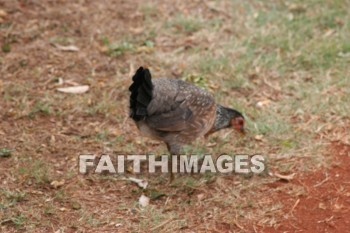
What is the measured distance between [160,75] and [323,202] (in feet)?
8.21

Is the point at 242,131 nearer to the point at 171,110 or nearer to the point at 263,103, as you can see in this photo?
the point at 263,103

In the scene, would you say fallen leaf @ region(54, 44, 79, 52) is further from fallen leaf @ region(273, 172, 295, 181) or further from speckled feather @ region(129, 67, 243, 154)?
fallen leaf @ region(273, 172, 295, 181)

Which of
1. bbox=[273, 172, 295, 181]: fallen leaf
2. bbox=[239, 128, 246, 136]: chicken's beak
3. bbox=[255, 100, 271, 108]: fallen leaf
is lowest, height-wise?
bbox=[273, 172, 295, 181]: fallen leaf

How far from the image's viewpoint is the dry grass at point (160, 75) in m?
4.76

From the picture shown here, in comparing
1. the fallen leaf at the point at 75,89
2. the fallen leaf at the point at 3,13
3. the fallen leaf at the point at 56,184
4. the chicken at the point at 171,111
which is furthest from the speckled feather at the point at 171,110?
the fallen leaf at the point at 3,13

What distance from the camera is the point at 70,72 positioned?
663cm

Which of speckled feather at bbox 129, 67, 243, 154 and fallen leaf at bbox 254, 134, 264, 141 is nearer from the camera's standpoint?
speckled feather at bbox 129, 67, 243, 154

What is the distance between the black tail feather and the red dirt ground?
1.34 m

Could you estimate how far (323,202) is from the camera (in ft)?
16.1

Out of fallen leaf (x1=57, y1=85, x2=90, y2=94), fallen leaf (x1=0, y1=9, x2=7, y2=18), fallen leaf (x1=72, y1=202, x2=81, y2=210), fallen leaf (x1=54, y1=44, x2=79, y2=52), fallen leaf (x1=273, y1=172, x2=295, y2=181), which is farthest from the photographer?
fallen leaf (x1=0, y1=9, x2=7, y2=18)

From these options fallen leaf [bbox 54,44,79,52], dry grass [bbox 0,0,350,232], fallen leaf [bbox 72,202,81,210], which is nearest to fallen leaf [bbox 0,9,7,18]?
dry grass [bbox 0,0,350,232]

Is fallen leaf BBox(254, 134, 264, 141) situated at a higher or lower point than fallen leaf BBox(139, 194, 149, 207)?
higher

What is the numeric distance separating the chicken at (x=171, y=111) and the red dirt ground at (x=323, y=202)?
92cm

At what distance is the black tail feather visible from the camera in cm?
455
